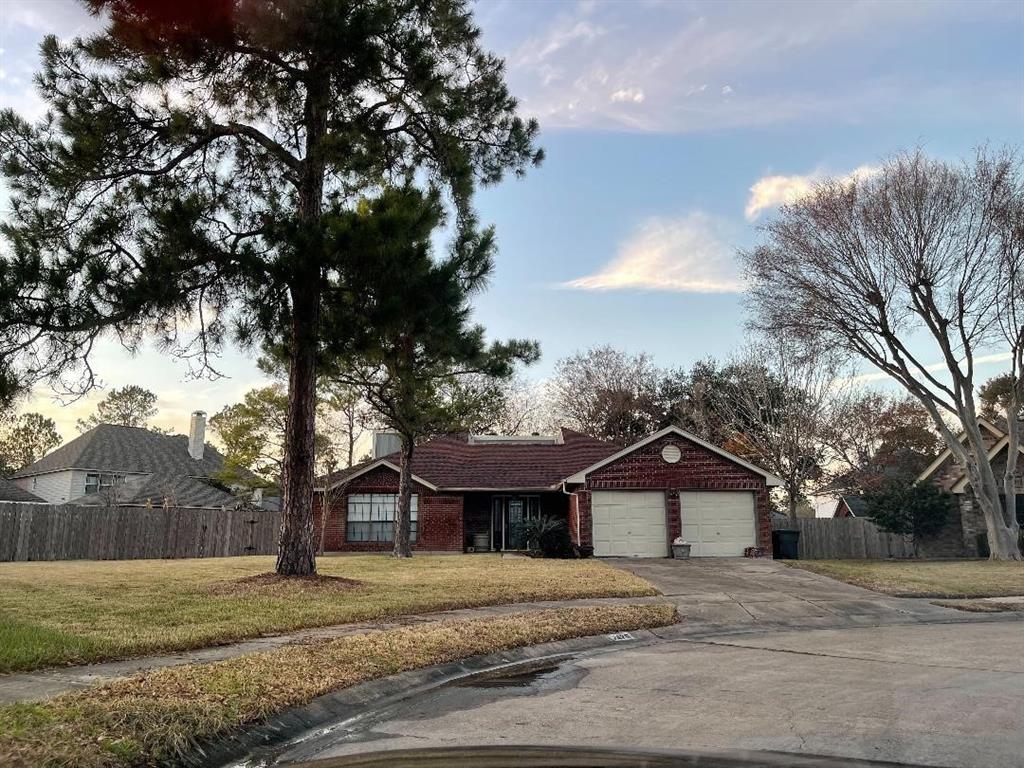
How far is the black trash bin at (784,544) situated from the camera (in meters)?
22.9

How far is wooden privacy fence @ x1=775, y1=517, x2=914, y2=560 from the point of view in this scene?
1078 inches

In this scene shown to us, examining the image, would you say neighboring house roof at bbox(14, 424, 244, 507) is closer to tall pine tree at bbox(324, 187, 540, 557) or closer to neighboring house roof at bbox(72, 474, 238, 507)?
neighboring house roof at bbox(72, 474, 238, 507)

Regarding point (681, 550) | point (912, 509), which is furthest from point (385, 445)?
point (912, 509)

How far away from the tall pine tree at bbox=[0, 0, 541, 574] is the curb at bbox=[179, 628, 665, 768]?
5.31 m

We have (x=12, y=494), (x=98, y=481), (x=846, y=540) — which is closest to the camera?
(x=846, y=540)

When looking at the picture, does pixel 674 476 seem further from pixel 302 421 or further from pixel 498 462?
pixel 302 421

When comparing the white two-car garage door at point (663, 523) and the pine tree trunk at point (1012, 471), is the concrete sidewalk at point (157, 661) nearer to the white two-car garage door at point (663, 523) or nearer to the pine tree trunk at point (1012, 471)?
the white two-car garage door at point (663, 523)

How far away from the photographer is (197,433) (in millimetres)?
41156

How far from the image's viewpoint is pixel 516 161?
1450 centimetres

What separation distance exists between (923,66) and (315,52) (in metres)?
10.1

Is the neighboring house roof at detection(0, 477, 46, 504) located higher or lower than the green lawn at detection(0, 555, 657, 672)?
higher

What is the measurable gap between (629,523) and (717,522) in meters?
2.60

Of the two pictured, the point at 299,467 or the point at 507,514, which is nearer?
the point at 299,467

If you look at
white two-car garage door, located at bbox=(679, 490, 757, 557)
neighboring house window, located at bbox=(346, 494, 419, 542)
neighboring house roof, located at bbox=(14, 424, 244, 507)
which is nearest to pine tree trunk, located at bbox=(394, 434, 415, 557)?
neighboring house window, located at bbox=(346, 494, 419, 542)
